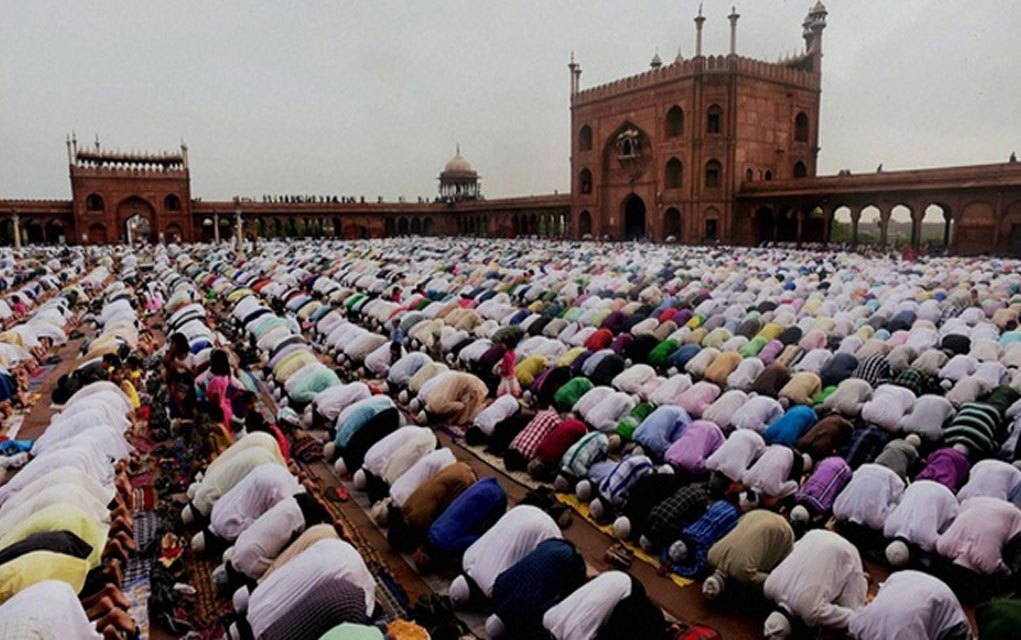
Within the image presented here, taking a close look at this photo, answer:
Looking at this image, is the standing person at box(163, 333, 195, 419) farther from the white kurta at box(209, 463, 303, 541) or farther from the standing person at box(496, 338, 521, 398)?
the standing person at box(496, 338, 521, 398)

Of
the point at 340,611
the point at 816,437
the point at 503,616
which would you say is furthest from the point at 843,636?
the point at 340,611

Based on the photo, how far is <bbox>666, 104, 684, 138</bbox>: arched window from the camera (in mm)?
35031

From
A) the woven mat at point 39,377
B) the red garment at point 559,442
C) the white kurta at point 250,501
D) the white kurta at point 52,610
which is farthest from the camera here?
the woven mat at point 39,377

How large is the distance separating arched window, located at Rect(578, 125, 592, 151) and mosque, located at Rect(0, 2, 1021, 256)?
0.22 feet

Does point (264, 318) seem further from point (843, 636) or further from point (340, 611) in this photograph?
point (843, 636)

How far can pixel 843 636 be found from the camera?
13.7 ft

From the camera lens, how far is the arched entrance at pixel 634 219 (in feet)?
128

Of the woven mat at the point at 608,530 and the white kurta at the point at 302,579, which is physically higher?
the white kurta at the point at 302,579

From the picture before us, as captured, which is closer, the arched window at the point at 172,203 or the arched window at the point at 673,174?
the arched window at the point at 673,174

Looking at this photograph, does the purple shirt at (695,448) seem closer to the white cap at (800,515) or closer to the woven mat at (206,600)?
the white cap at (800,515)

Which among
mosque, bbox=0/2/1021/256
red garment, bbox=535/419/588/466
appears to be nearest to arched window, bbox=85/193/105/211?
mosque, bbox=0/2/1021/256

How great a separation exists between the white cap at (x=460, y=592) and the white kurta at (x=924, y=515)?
320 centimetres

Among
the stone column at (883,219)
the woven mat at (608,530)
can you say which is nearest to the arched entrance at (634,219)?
the stone column at (883,219)

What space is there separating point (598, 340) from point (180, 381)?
6.51m
